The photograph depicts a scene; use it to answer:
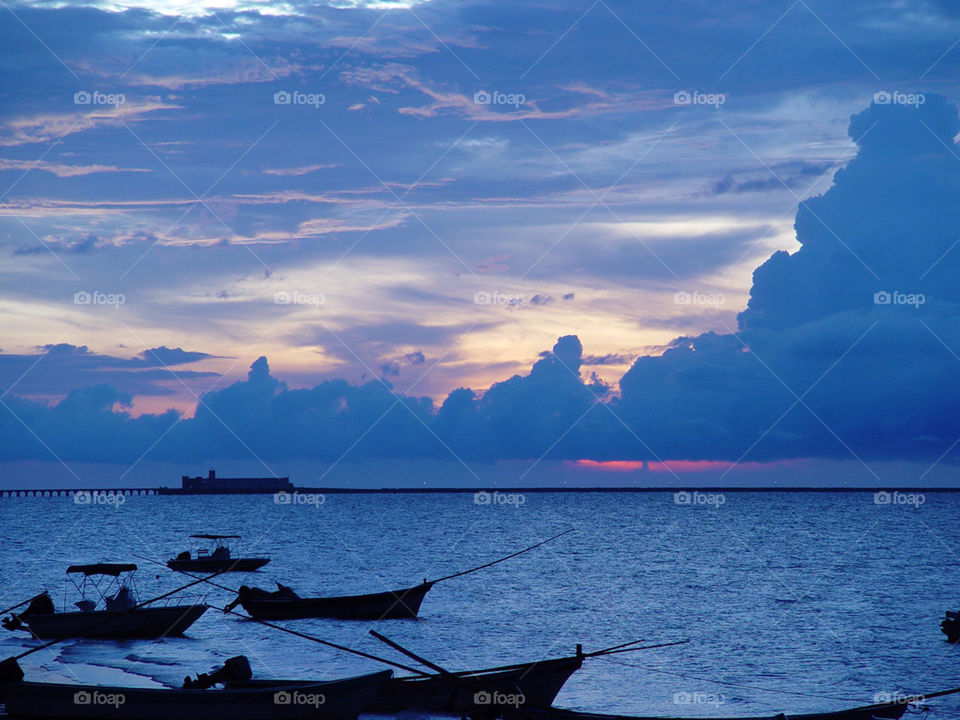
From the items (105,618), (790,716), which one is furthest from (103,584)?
(790,716)

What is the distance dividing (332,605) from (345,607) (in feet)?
2.50

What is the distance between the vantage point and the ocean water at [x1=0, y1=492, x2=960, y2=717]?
25.9 m

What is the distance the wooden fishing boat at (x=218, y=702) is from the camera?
54.8 feet

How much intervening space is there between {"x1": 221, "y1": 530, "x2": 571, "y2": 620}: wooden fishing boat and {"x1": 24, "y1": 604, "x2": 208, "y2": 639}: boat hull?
8.76 feet

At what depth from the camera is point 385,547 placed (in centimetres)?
8200

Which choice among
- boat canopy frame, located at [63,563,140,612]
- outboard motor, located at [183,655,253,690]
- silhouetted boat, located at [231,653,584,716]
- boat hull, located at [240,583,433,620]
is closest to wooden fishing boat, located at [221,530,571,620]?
boat hull, located at [240,583,433,620]

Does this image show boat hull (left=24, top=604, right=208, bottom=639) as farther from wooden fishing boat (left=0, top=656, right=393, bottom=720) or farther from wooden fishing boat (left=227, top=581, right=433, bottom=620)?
wooden fishing boat (left=0, top=656, right=393, bottom=720)

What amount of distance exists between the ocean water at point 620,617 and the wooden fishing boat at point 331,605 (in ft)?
1.73

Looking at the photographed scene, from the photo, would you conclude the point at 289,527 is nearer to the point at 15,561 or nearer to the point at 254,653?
the point at 15,561


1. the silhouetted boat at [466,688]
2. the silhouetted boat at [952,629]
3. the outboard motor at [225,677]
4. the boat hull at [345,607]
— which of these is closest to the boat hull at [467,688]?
the silhouetted boat at [466,688]

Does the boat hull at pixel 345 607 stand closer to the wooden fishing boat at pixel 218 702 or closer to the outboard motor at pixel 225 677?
the outboard motor at pixel 225 677

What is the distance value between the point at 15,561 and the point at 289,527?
196 ft

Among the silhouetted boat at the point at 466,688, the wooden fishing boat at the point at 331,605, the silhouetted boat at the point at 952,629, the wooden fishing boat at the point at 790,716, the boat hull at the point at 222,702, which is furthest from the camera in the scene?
the wooden fishing boat at the point at 331,605

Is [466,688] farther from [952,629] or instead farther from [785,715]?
[952,629]
